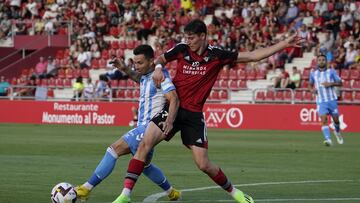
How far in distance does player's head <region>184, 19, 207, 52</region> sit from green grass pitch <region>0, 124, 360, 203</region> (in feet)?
7.15

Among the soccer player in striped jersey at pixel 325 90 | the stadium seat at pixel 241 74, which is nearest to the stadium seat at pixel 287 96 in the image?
the stadium seat at pixel 241 74

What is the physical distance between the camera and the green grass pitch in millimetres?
13664

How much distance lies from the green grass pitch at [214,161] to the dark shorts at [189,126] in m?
1.15

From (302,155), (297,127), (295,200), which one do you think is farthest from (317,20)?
(295,200)

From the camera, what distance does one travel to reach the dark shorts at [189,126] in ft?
39.0

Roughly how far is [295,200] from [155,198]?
6.18ft

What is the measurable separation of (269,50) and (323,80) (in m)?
16.2

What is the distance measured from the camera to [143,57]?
487 inches

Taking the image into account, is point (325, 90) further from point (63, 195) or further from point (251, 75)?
point (63, 195)

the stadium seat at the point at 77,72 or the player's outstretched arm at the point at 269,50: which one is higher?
the stadium seat at the point at 77,72

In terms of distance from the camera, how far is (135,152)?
1252cm

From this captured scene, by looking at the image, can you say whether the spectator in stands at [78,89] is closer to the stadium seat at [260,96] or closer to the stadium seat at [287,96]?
the stadium seat at [260,96]

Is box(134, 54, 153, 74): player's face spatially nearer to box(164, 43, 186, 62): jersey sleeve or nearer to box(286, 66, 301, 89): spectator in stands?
box(164, 43, 186, 62): jersey sleeve

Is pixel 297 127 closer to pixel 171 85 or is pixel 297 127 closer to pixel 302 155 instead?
pixel 302 155
